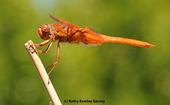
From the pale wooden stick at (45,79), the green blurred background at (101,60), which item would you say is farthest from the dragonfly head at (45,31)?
the green blurred background at (101,60)

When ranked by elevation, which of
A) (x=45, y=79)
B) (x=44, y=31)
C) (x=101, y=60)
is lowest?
(x=101, y=60)

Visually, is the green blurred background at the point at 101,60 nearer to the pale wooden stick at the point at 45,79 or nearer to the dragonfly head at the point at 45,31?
the dragonfly head at the point at 45,31

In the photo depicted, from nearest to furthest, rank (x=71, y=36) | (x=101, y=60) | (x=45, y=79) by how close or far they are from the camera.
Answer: (x=45, y=79) → (x=71, y=36) → (x=101, y=60)

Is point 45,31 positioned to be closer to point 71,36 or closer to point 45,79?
point 71,36

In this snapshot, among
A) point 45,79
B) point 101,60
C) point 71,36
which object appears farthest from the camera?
point 101,60

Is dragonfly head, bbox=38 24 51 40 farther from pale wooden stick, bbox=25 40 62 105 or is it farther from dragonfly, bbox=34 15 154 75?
pale wooden stick, bbox=25 40 62 105

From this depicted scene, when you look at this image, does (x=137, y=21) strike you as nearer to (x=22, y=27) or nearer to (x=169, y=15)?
(x=169, y=15)

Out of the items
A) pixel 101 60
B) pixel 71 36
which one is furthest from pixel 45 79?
pixel 101 60
